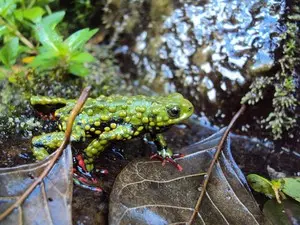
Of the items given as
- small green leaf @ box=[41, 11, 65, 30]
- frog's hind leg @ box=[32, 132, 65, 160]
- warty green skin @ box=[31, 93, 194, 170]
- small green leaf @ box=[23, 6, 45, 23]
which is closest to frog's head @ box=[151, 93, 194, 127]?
warty green skin @ box=[31, 93, 194, 170]

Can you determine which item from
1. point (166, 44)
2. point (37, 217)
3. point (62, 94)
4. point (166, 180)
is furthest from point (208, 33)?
point (37, 217)

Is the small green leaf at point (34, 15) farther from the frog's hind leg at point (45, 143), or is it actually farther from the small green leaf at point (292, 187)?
the small green leaf at point (292, 187)

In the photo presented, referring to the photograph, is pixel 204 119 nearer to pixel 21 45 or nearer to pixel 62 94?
pixel 62 94

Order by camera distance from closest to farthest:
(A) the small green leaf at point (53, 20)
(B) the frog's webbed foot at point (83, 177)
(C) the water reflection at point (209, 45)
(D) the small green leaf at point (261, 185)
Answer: (B) the frog's webbed foot at point (83, 177) < (D) the small green leaf at point (261, 185) < (A) the small green leaf at point (53, 20) < (C) the water reflection at point (209, 45)

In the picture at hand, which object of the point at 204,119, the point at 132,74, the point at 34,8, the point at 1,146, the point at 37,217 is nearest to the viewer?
the point at 37,217

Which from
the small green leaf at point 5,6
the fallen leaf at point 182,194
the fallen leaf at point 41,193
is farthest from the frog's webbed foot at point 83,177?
the small green leaf at point 5,6

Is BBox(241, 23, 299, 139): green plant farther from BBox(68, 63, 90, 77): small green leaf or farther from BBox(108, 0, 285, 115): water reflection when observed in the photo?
BBox(68, 63, 90, 77): small green leaf

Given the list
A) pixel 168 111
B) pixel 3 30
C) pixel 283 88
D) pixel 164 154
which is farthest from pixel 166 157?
pixel 3 30
